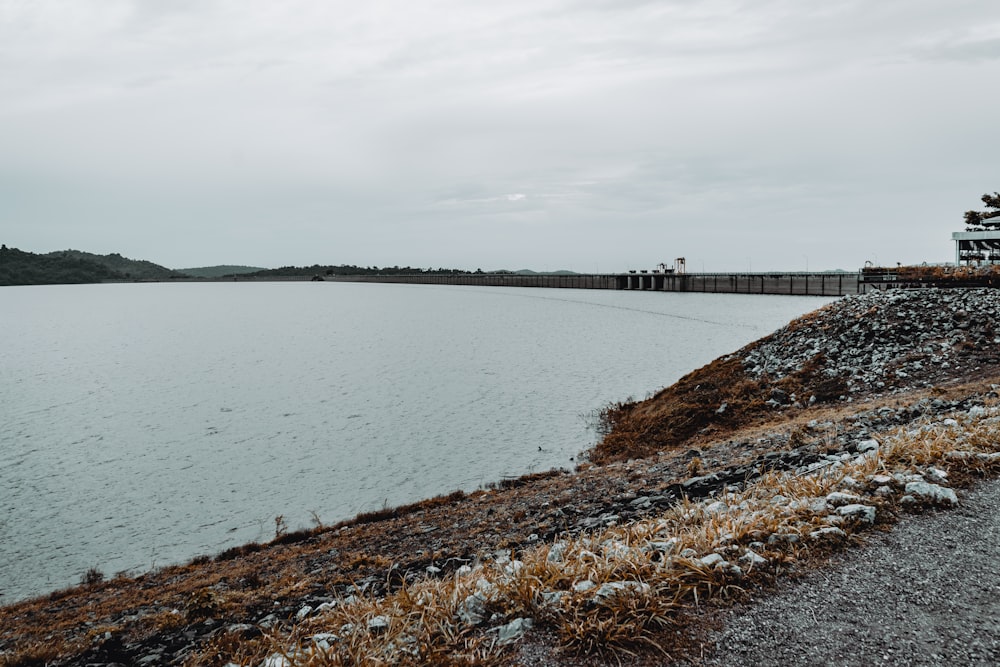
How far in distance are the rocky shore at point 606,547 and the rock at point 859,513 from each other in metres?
0.02

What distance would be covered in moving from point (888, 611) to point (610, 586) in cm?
251

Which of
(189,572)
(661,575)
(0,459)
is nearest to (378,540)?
(189,572)

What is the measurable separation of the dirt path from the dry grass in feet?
1.33

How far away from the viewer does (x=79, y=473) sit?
2180 cm

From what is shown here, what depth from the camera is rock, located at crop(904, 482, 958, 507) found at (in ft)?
24.4

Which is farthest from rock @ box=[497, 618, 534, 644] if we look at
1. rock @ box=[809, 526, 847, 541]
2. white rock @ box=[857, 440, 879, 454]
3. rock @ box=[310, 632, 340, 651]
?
white rock @ box=[857, 440, 879, 454]

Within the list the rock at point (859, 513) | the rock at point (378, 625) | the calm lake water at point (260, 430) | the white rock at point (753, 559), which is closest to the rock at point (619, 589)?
the white rock at point (753, 559)

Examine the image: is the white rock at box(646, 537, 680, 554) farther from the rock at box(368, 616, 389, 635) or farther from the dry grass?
the rock at box(368, 616, 389, 635)

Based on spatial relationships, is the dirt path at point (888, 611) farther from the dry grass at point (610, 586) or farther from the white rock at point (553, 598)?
the white rock at point (553, 598)

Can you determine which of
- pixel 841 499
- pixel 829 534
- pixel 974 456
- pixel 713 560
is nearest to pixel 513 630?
pixel 713 560

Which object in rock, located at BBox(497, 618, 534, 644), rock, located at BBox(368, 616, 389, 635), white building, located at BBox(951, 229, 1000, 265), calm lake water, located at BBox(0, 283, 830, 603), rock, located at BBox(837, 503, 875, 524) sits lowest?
calm lake water, located at BBox(0, 283, 830, 603)

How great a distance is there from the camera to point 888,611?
533 cm

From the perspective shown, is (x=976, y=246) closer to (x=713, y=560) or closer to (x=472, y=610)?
(x=713, y=560)

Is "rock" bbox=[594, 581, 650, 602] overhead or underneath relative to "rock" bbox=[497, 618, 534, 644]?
overhead
